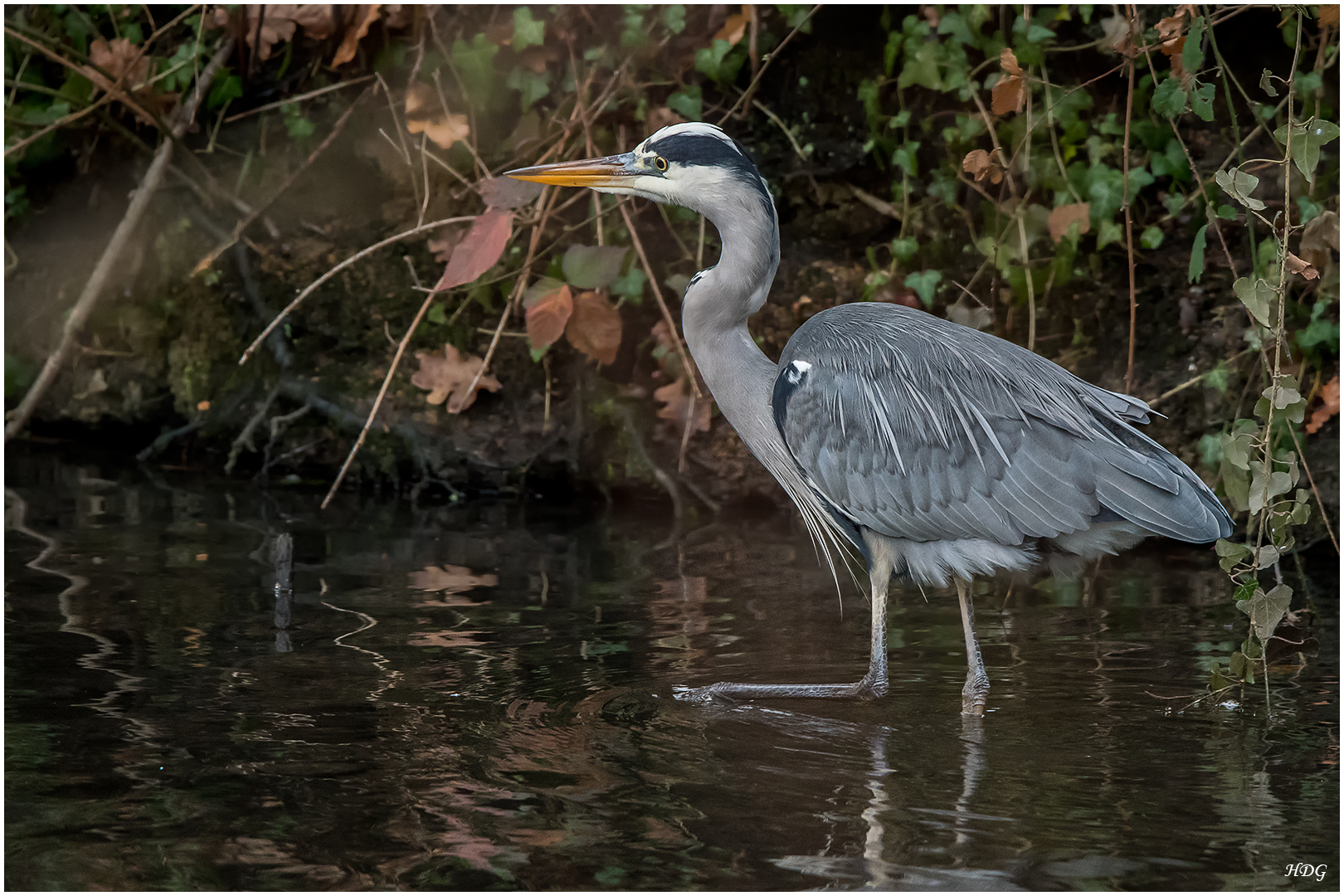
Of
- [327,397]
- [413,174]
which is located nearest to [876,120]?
[413,174]

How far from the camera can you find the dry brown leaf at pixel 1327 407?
6.08 meters

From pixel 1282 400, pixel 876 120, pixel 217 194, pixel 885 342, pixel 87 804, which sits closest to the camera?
pixel 87 804

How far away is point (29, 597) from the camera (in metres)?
5.25

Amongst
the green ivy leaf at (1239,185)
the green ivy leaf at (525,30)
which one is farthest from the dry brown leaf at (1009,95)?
the green ivy leaf at (525,30)

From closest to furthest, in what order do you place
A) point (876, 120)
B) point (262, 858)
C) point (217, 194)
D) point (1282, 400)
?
point (262, 858) → point (1282, 400) → point (876, 120) → point (217, 194)

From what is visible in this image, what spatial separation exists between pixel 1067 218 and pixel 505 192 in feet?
8.18

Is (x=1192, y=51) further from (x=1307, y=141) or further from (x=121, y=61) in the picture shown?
(x=121, y=61)

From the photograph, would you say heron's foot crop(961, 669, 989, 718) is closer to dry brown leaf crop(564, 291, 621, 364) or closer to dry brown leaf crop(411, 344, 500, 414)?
dry brown leaf crop(564, 291, 621, 364)

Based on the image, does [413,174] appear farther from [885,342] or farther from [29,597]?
[885,342]

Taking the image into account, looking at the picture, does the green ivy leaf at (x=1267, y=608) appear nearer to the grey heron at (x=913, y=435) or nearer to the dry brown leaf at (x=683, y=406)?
the grey heron at (x=913, y=435)

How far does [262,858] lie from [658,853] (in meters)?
Result: 0.83

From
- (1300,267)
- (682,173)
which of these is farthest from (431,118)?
(1300,267)

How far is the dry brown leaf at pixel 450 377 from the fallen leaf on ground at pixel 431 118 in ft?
3.49

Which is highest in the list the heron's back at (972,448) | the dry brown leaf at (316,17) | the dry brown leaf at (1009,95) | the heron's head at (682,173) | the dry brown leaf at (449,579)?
the dry brown leaf at (316,17)
